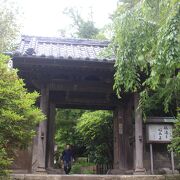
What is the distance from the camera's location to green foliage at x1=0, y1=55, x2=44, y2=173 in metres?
6.20

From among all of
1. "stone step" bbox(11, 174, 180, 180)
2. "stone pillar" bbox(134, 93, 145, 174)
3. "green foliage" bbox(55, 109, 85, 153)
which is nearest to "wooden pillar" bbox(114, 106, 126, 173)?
"stone pillar" bbox(134, 93, 145, 174)

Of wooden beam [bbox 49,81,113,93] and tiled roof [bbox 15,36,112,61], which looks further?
tiled roof [bbox 15,36,112,61]

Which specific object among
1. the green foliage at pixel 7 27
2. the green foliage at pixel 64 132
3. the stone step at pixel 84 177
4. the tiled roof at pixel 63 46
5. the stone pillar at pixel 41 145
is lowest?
the stone step at pixel 84 177

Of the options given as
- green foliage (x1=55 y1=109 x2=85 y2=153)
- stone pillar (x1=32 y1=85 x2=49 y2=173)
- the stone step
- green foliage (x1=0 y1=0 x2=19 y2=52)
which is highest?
green foliage (x1=0 y1=0 x2=19 y2=52)

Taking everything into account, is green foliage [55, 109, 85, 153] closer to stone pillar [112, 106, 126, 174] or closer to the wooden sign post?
stone pillar [112, 106, 126, 174]

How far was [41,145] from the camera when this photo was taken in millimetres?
8906

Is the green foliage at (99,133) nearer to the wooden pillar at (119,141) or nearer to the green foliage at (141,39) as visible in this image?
the wooden pillar at (119,141)

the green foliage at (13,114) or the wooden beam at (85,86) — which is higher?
the wooden beam at (85,86)

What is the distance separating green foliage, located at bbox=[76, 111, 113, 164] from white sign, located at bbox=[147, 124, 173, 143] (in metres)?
5.77

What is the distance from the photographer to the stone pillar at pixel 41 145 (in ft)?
28.7

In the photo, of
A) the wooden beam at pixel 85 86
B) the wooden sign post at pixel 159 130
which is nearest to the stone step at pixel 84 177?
the wooden sign post at pixel 159 130

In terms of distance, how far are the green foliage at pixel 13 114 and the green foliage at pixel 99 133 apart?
29.4ft

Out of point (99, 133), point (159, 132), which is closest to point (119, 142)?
point (159, 132)

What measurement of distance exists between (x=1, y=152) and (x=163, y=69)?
3353mm
